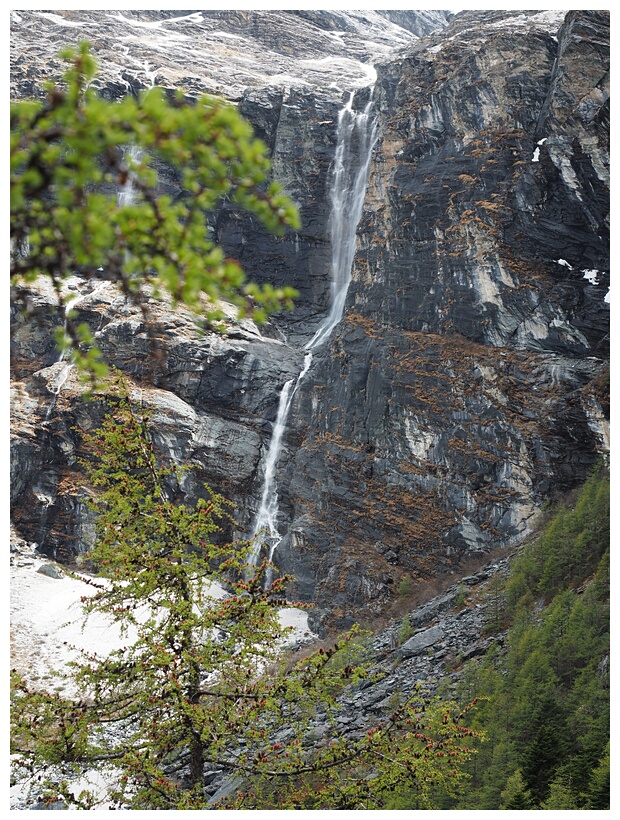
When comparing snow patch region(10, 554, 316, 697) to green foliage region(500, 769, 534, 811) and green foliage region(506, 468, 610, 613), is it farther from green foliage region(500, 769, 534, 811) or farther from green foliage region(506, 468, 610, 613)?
green foliage region(500, 769, 534, 811)

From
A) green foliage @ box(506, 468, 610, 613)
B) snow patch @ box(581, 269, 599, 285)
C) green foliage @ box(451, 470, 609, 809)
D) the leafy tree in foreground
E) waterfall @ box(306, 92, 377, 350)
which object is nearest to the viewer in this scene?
the leafy tree in foreground

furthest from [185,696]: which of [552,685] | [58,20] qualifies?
[58,20]

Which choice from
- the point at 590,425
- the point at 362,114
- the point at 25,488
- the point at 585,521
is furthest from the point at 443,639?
the point at 362,114

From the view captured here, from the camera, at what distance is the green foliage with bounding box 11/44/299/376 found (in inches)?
71.0

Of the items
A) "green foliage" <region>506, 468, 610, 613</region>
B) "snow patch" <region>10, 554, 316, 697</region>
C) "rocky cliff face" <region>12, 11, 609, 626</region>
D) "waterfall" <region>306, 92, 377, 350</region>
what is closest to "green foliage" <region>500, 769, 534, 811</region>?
"green foliage" <region>506, 468, 610, 613</region>

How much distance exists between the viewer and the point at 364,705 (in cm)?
1316

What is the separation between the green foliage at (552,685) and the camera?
24.0ft

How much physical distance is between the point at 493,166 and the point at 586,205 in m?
3.89

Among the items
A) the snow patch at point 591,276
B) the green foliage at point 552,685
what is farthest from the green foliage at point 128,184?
the snow patch at point 591,276

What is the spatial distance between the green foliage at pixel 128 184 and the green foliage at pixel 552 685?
20.2 ft

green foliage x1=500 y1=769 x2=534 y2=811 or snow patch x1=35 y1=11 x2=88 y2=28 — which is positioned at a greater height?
snow patch x1=35 y1=11 x2=88 y2=28

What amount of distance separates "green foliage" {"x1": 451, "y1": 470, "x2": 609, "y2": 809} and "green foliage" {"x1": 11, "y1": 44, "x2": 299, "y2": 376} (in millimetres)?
6150

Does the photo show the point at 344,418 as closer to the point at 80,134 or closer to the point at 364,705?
the point at 364,705

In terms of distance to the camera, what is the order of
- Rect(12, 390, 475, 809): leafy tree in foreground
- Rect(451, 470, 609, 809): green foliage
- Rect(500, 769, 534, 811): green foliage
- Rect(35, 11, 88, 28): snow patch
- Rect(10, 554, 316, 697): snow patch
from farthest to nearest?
Rect(35, 11, 88, 28): snow patch < Rect(10, 554, 316, 697): snow patch < Rect(451, 470, 609, 809): green foliage < Rect(500, 769, 534, 811): green foliage < Rect(12, 390, 475, 809): leafy tree in foreground
